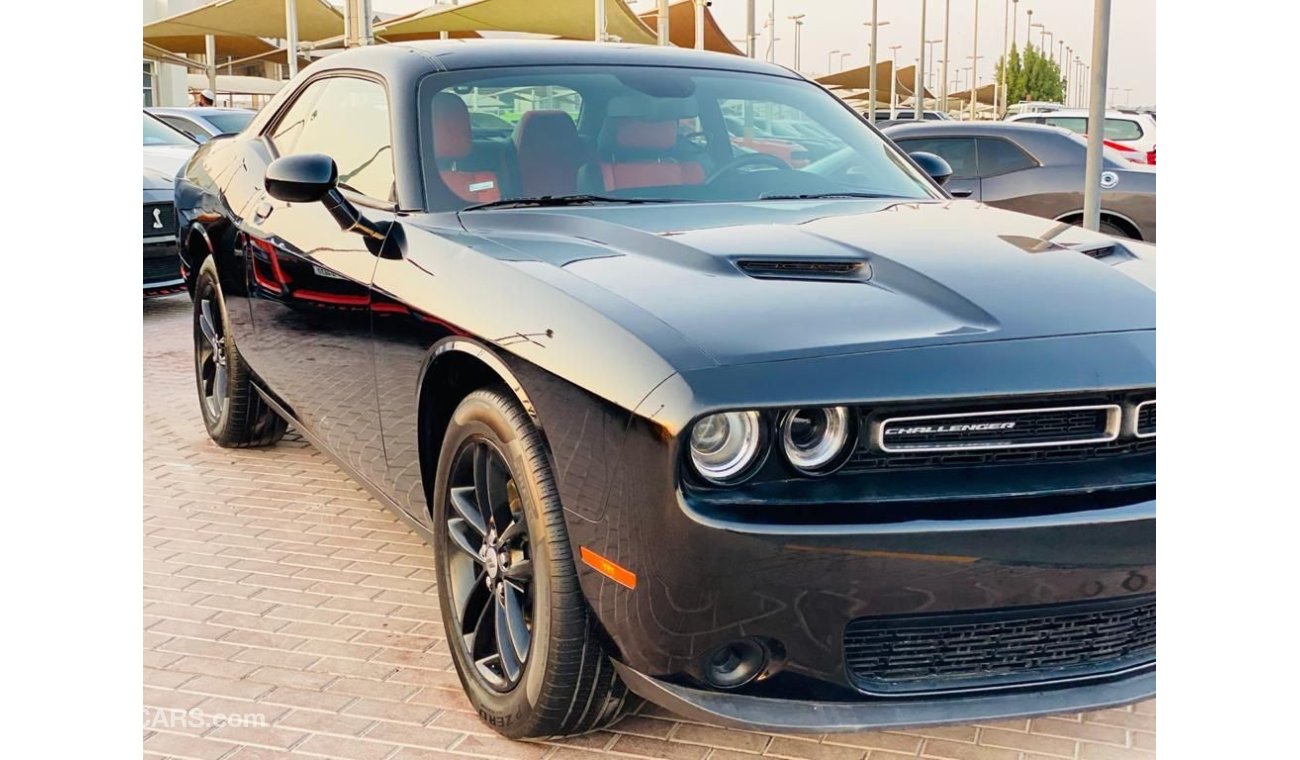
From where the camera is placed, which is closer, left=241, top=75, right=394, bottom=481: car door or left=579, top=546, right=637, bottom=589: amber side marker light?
left=579, top=546, right=637, bottom=589: amber side marker light

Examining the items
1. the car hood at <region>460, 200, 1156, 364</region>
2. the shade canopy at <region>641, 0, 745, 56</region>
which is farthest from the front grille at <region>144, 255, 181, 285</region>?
the shade canopy at <region>641, 0, 745, 56</region>

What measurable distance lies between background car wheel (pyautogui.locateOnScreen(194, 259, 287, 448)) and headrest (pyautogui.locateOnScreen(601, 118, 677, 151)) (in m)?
2.05

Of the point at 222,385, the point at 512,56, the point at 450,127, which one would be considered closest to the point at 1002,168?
the point at 222,385

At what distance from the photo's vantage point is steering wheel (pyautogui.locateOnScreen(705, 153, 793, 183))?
3980mm

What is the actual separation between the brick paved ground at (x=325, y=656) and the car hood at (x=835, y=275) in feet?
3.17

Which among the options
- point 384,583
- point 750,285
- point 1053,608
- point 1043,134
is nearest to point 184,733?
point 384,583

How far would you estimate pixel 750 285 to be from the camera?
9.23ft

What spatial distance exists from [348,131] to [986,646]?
2.75m

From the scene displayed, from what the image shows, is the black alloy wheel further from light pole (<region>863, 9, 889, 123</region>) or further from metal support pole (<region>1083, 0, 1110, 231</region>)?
light pole (<region>863, 9, 889, 123</region>)

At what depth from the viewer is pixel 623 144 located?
12.7ft

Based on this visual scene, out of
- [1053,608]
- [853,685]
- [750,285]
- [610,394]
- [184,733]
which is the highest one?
[750,285]

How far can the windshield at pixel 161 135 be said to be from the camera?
35.3ft
